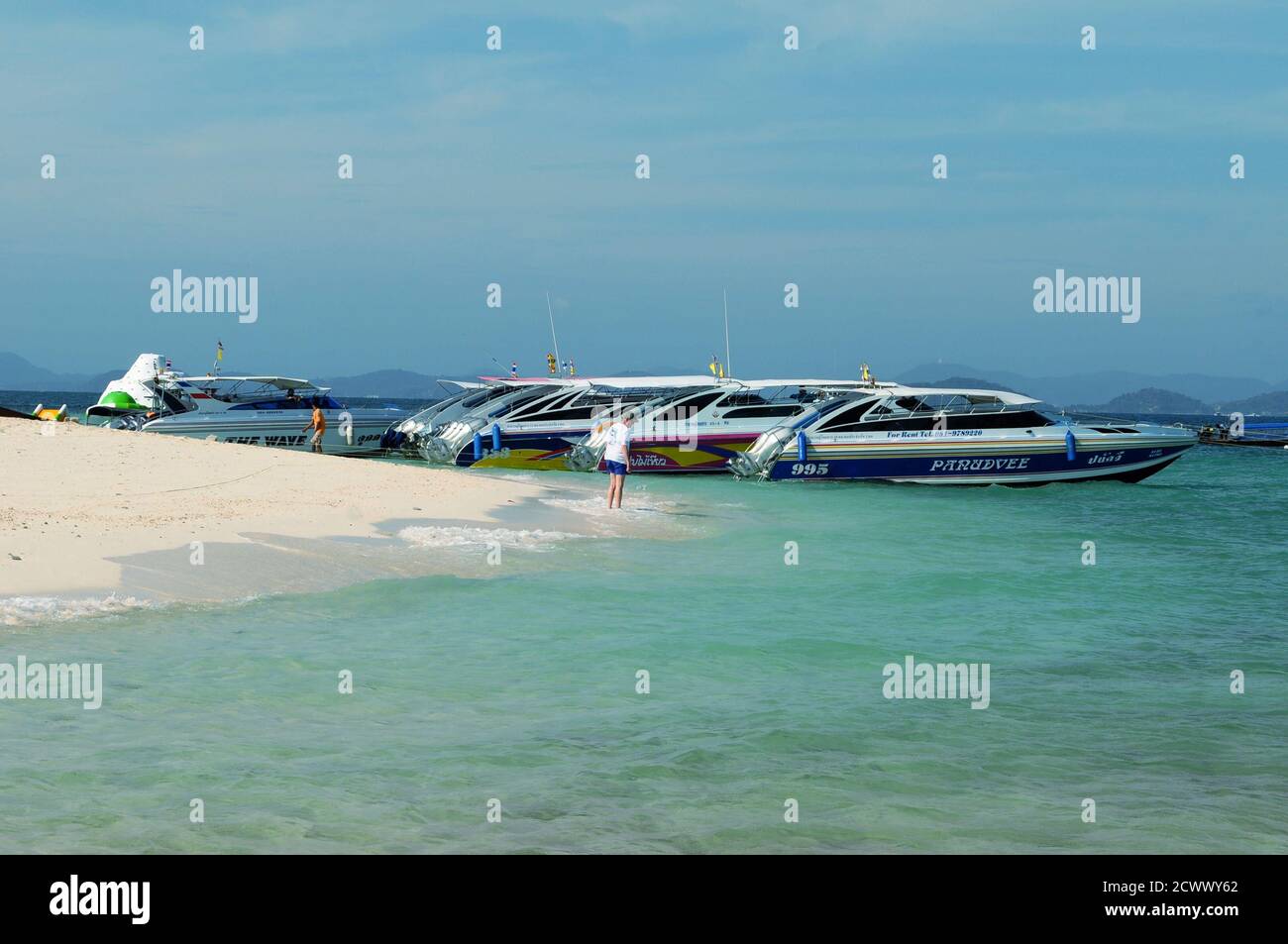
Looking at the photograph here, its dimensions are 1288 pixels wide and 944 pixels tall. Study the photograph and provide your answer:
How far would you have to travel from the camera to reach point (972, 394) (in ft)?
90.8

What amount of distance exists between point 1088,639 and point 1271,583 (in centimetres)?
583

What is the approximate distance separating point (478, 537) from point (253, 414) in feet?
57.6

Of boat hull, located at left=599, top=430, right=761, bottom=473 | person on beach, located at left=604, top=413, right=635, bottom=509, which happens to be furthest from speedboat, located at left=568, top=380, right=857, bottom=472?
person on beach, located at left=604, top=413, right=635, bottom=509

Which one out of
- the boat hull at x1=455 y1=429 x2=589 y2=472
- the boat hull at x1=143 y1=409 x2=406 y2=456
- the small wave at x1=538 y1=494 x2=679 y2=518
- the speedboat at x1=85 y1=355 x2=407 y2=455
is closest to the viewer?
the small wave at x1=538 y1=494 x2=679 y2=518

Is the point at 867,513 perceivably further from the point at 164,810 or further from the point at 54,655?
the point at 164,810

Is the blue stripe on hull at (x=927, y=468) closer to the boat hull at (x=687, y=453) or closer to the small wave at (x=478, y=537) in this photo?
the boat hull at (x=687, y=453)

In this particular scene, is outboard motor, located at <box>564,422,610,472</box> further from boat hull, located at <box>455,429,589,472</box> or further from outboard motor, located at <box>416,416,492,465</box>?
outboard motor, located at <box>416,416,492,465</box>

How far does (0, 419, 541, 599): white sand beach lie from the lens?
1172 centimetres

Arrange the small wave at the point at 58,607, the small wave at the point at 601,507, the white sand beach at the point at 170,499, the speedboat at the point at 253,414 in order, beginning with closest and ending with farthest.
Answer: the small wave at the point at 58,607 < the white sand beach at the point at 170,499 < the small wave at the point at 601,507 < the speedboat at the point at 253,414

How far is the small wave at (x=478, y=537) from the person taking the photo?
15.0m

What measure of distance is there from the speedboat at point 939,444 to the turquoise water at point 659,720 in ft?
40.9

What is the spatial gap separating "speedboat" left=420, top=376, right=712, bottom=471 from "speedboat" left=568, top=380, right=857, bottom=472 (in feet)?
1.80

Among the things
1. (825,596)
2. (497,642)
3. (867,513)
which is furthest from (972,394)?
(497,642)

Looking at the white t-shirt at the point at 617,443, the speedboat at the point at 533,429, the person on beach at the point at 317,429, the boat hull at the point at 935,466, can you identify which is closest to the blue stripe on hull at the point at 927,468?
the boat hull at the point at 935,466
